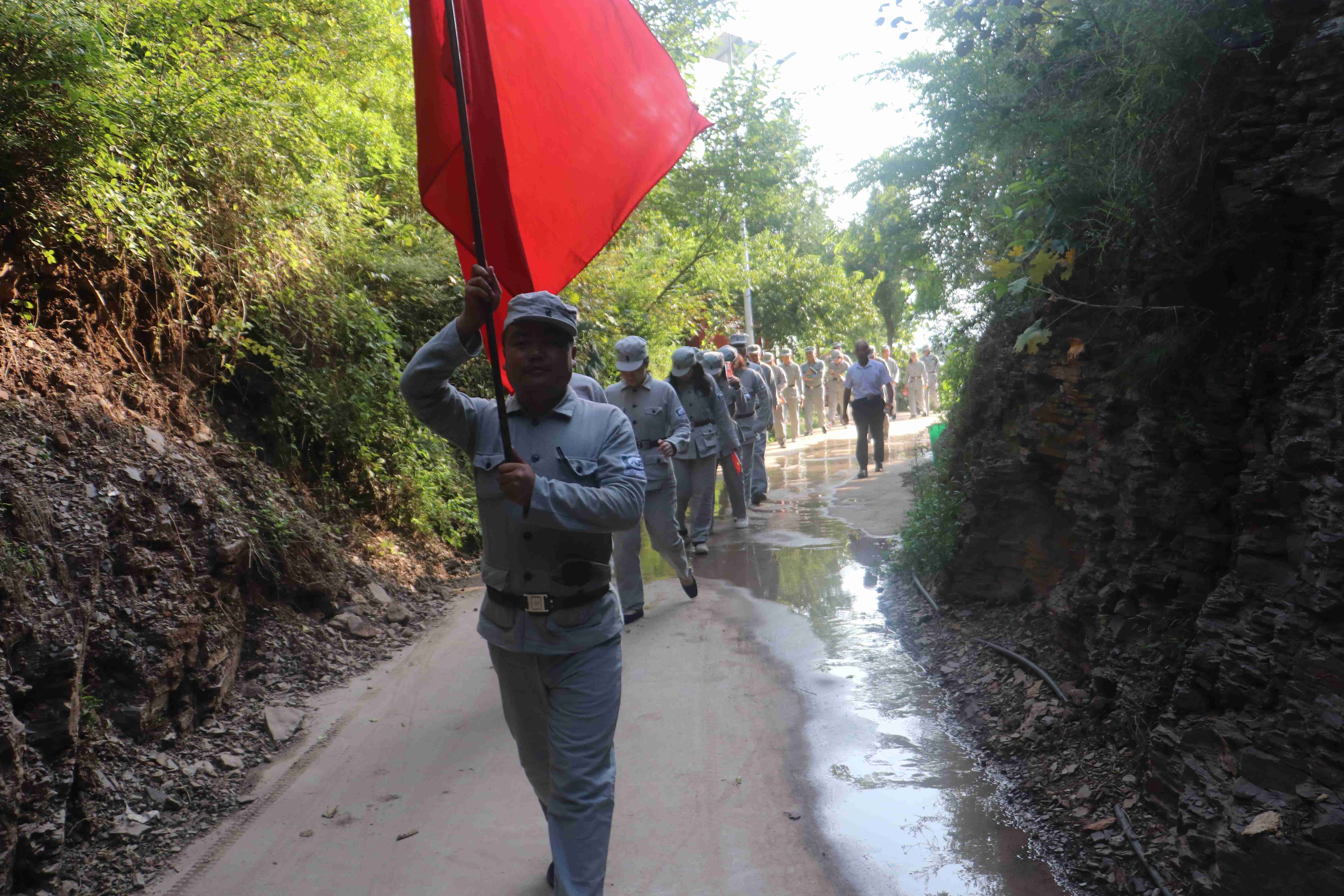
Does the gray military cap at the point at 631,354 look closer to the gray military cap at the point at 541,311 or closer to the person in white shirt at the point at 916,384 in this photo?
the gray military cap at the point at 541,311

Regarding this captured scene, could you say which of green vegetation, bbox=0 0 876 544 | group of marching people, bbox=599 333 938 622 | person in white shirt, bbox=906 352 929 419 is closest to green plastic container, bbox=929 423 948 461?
group of marching people, bbox=599 333 938 622

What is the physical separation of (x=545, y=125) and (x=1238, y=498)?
3096mm

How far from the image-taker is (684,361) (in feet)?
32.2

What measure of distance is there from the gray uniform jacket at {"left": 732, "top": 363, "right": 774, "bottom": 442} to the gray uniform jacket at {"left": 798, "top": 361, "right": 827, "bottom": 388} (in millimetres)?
12143

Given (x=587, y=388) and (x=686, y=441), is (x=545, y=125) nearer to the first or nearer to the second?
(x=587, y=388)

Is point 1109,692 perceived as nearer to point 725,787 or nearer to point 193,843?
point 725,787

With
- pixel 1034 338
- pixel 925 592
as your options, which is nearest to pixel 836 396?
pixel 925 592

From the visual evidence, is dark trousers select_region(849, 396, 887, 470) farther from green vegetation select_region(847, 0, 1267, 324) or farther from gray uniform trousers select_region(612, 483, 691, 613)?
gray uniform trousers select_region(612, 483, 691, 613)

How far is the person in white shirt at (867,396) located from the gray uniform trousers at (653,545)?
7.15m

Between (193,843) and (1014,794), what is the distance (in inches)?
138

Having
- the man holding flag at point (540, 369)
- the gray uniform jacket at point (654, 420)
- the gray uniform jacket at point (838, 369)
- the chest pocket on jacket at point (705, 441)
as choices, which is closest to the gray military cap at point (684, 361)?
the chest pocket on jacket at point (705, 441)

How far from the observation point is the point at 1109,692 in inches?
171

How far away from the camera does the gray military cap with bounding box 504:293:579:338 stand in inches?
128

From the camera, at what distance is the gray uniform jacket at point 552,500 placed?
319 centimetres
